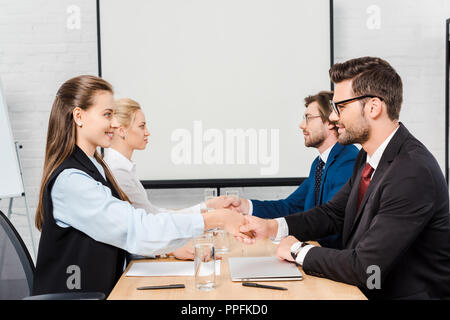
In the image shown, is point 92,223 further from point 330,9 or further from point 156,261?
point 330,9

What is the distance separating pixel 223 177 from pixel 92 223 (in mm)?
2014

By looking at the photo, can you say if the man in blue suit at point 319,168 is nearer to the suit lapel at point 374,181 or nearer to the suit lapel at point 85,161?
the suit lapel at point 374,181

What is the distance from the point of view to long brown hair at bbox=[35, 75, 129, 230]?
60.1 inches

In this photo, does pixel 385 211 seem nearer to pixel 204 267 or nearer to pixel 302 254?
pixel 302 254

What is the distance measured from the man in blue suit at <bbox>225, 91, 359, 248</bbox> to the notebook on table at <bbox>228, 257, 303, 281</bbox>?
0.75 meters

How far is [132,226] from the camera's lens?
1389 millimetres

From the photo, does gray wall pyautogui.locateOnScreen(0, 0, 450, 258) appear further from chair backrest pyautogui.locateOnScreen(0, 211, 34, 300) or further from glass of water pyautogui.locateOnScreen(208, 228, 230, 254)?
chair backrest pyautogui.locateOnScreen(0, 211, 34, 300)

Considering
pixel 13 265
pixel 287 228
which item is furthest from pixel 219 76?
pixel 13 265

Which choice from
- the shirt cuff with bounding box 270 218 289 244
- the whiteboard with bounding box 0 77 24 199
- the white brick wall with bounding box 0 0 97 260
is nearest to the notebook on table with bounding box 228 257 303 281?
the shirt cuff with bounding box 270 218 289 244

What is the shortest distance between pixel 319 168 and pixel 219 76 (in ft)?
3.89

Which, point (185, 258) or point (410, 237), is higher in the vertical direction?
point (410, 237)

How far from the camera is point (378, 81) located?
5.29 feet
